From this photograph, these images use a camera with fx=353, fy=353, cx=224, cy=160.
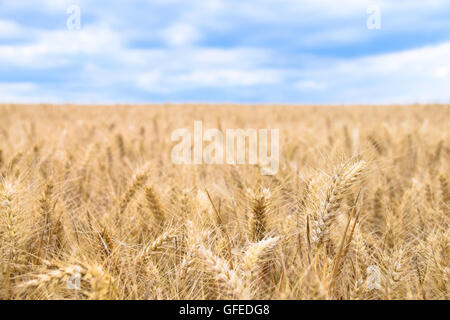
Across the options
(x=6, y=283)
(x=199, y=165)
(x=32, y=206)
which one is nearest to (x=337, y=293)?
(x=6, y=283)

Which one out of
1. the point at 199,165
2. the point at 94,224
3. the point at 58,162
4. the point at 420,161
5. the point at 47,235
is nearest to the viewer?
the point at 94,224

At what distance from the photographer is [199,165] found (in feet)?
10.5

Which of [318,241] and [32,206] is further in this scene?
[32,206]

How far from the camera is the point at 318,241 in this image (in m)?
1.33

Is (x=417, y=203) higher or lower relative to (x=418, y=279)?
higher

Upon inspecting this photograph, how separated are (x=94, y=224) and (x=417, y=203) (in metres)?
2.03

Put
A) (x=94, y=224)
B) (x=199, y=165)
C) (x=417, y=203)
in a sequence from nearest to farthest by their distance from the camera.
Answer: (x=94, y=224), (x=417, y=203), (x=199, y=165)

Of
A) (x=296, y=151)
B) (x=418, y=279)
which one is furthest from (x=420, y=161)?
(x=418, y=279)

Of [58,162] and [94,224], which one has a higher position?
[58,162]

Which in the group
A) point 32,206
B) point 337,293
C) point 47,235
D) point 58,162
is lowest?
point 337,293

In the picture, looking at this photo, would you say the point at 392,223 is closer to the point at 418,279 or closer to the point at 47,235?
the point at 418,279
